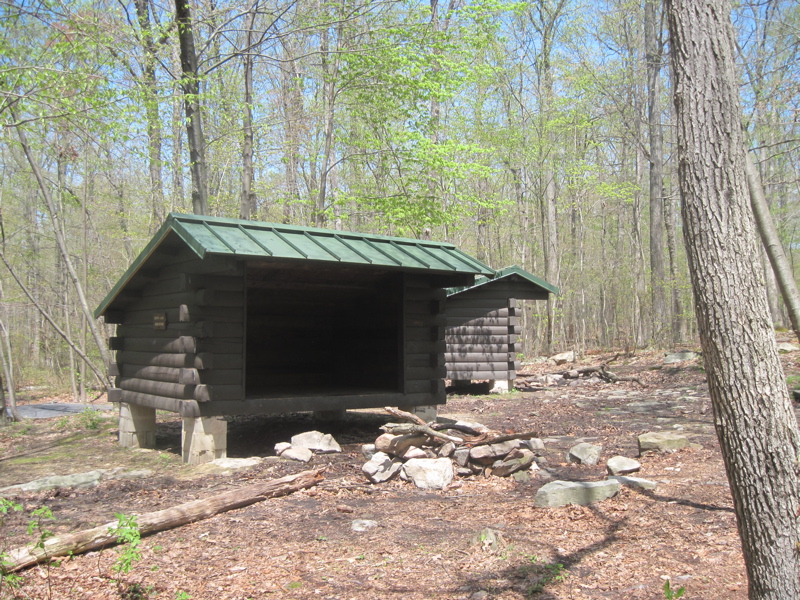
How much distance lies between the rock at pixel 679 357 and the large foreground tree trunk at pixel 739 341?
15.5 metres

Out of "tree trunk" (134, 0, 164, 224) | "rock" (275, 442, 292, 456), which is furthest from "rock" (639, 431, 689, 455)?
"tree trunk" (134, 0, 164, 224)

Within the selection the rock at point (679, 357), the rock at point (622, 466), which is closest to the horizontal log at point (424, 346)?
the rock at point (622, 466)

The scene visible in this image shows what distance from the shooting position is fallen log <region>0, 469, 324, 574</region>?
4.12m

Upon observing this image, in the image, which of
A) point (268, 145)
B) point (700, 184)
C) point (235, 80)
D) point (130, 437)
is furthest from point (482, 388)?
point (700, 184)

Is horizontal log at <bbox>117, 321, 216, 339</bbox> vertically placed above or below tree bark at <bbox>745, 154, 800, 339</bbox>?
below

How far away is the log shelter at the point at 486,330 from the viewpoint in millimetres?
15406

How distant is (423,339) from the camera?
364 inches

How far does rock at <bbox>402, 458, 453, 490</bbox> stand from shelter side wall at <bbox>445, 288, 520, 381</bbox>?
8.51m

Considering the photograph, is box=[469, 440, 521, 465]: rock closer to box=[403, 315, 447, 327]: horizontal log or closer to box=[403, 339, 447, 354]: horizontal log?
box=[403, 339, 447, 354]: horizontal log

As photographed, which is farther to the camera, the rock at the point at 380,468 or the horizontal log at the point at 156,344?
the horizontal log at the point at 156,344

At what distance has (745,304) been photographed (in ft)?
10.5

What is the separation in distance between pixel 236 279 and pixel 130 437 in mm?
3425

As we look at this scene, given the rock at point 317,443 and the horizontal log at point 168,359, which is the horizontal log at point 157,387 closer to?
the horizontal log at point 168,359

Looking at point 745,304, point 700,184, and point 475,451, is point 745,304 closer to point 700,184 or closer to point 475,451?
point 700,184
